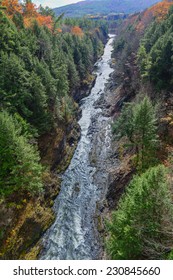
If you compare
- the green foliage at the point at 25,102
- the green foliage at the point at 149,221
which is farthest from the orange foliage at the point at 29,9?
the green foliage at the point at 149,221

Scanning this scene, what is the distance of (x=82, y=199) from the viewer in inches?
1325

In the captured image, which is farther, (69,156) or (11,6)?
(11,6)

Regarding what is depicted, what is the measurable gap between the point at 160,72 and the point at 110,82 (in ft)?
121

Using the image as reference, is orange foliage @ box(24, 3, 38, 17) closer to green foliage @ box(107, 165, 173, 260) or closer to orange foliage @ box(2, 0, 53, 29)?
orange foliage @ box(2, 0, 53, 29)

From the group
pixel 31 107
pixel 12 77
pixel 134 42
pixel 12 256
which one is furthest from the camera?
pixel 134 42

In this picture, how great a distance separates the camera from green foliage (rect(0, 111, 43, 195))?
996 inches

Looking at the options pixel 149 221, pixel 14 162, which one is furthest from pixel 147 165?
pixel 14 162

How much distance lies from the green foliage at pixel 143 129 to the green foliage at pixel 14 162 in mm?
14025

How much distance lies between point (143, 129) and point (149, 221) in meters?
14.1

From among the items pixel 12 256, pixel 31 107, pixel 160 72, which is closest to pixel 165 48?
pixel 160 72

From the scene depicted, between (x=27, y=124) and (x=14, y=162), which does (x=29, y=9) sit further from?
(x=14, y=162)

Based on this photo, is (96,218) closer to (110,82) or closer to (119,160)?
(119,160)

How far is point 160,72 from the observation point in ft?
136

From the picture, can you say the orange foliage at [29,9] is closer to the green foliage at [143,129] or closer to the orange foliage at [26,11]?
the orange foliage at [26,11]
